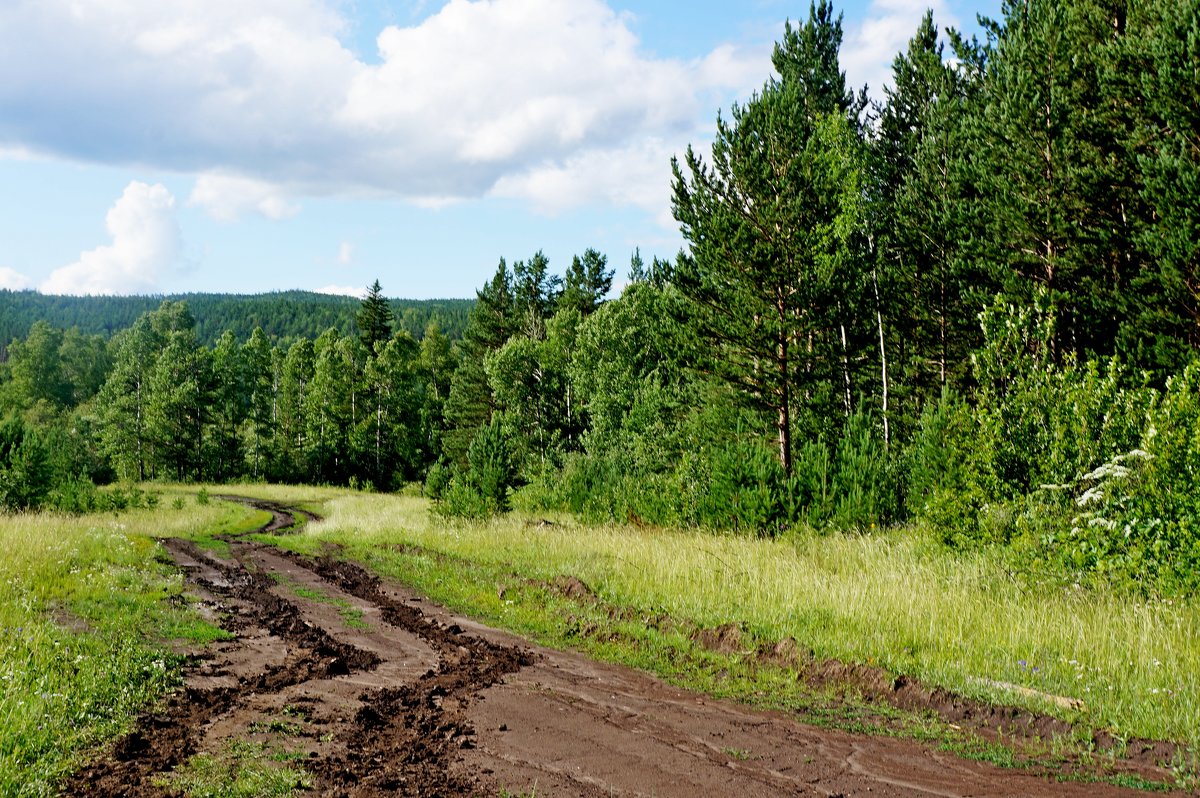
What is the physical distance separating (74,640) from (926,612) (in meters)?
10.5

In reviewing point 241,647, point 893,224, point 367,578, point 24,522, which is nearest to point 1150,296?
point 893,224

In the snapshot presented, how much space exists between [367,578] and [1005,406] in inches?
507

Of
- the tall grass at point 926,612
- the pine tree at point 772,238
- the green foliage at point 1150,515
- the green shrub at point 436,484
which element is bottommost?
the green shrub at point 436,484

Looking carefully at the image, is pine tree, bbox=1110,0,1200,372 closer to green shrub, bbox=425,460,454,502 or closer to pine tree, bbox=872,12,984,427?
pine tree, bbox=872,12,984,427

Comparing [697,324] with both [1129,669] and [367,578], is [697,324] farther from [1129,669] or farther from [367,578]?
[1129,669]

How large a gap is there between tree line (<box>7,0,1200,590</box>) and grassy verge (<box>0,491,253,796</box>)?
1141cm

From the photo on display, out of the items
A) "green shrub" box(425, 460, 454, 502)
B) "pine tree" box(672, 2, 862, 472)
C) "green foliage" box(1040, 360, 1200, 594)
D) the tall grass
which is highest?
"pine tree" box(672, 2, 862, 472)

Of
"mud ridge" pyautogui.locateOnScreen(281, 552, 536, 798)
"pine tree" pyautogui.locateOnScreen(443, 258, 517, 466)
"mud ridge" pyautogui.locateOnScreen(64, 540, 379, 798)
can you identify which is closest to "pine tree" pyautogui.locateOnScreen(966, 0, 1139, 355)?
"mud ridge" pyautogui.locateOnScreen(281, 552, 536, 798)

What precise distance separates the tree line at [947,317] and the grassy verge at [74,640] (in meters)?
11.4

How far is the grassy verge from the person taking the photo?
6102mm

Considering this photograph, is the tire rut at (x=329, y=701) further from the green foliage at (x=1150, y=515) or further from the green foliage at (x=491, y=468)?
the green foliage at (x=491, y=468)

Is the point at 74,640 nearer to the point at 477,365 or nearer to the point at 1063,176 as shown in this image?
the point at 1063,176

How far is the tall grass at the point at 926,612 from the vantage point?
→ 24.9 ft

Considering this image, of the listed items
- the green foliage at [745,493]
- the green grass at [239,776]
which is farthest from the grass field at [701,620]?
the green foliage at [745,493]
